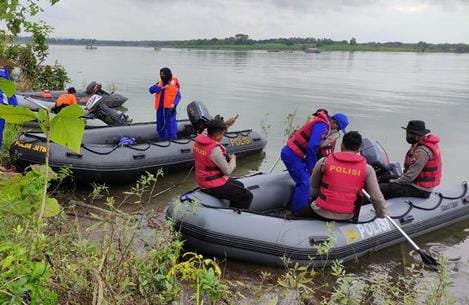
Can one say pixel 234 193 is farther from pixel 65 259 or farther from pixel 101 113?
pixel 101 113

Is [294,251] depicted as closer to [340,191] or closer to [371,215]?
[340,191]

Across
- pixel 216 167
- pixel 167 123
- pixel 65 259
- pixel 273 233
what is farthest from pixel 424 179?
pixel 65 259

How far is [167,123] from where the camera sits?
7.93 m

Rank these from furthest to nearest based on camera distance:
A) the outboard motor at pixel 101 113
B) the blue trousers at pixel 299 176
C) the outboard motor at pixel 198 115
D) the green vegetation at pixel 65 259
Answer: the outboard motor at pixel 101 113 → the outboard motor at pixel 198 115 → the blue trousers at pixel 299 176 → the green vegetation at pixel 65 259

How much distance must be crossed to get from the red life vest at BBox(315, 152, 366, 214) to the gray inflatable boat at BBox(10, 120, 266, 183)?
9.66 feet

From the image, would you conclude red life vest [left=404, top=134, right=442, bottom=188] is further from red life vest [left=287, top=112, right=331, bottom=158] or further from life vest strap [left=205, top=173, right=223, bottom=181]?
life vest strap [left=205, top=173, right=223, bottom=181]

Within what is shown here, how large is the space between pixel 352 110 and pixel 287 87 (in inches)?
→ 269

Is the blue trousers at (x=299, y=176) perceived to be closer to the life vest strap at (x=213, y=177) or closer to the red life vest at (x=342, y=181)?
the red life vest at (x=342, y=181)

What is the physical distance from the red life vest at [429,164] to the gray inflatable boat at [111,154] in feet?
11.0

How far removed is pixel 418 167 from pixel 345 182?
145 cm

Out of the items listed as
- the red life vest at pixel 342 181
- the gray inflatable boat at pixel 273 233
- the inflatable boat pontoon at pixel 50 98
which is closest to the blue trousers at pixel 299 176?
the gray inflatable boat at pixel 273 233

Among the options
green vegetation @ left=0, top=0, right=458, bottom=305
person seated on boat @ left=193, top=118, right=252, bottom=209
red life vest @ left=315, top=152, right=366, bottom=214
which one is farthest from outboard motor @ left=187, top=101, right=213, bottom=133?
green vegetation @ left=0, top=0, right=458, bottom=305

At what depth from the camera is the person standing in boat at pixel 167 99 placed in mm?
7824

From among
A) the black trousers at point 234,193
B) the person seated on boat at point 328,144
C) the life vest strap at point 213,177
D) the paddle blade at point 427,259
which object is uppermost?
the person seated on boat at point 328,144
